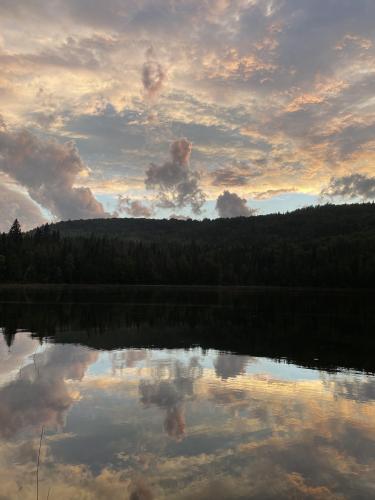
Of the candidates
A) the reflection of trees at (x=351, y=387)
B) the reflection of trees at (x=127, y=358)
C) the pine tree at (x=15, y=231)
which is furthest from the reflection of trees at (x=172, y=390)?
the pine tree at (x=15, y=231)

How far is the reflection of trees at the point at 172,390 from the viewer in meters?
17.8

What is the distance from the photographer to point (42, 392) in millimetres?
21625

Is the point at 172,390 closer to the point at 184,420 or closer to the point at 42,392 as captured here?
the point at 184,420

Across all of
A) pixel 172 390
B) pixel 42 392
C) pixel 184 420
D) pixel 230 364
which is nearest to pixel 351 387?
pixel 230 364

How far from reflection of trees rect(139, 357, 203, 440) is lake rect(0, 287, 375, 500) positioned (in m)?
0.09

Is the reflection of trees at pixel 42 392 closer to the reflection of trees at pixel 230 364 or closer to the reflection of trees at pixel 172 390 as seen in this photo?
the reflection of trees at pixel 172 390

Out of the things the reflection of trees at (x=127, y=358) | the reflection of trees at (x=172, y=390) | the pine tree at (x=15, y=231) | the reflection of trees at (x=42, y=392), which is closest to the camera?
the reflection of trees at (x=42, y=392)

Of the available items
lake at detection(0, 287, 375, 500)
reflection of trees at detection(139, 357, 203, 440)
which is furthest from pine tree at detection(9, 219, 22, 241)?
reflection of trees at detection(139, 357, 203, 440)

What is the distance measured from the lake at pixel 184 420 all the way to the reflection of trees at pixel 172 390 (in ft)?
0.28

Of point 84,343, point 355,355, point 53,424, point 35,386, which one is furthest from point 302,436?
point 84,343

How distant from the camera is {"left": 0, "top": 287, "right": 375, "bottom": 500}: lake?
1271 centimetres

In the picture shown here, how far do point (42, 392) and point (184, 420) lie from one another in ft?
24.5

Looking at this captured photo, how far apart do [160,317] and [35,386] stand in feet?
117

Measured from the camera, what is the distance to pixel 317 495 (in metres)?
12.2
